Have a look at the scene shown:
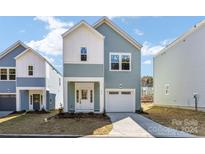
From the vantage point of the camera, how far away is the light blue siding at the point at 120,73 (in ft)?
70.2

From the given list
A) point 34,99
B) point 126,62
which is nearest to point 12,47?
point 34,99

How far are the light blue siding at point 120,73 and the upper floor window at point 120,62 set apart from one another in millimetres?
376

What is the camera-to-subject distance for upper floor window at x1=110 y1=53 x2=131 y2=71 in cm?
2148

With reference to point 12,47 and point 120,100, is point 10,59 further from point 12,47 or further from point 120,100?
point 120,100

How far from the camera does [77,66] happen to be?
64.3ft

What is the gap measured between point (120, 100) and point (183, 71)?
23.3 feet

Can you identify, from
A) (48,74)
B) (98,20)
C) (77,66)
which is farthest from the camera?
(48,74)

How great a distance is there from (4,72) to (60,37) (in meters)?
9.46

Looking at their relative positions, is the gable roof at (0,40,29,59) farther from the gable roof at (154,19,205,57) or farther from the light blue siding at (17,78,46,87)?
the gable roof at (154,19,205,57)
